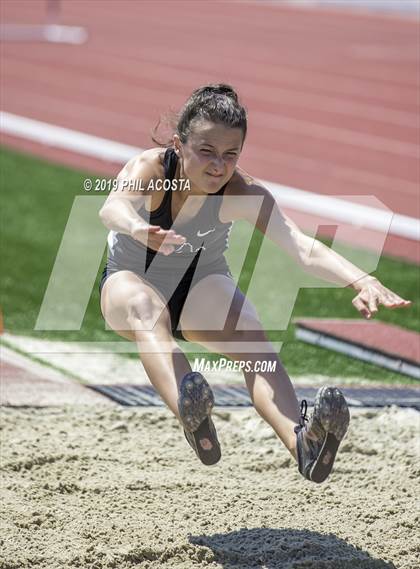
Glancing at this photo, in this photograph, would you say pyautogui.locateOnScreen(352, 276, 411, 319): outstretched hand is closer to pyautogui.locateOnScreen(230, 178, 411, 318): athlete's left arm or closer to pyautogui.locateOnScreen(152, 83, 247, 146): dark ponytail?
pyautogui.locateOnScreen(230, 178, 411, 318): athlete's left arm

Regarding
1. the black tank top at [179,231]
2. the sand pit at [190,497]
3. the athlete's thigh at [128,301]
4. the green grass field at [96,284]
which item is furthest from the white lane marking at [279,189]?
the athlete's thigh at [128,301]

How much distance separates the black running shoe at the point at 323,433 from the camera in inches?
139

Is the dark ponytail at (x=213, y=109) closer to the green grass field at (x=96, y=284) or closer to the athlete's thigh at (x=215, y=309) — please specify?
the athlete's thigh at (x=215, y=309)

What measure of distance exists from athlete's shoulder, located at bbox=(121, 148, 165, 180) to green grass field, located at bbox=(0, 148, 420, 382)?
2.46 metres

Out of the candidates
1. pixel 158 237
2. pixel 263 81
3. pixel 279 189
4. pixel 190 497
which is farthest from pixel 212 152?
→ pixel 263 81

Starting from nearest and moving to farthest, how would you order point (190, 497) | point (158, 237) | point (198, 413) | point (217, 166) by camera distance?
point (158, 237), point (198, 413), point (217, 166), point (190, 497)

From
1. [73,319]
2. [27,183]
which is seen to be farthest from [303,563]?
[27,183]

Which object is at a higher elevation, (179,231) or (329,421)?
(179,231)

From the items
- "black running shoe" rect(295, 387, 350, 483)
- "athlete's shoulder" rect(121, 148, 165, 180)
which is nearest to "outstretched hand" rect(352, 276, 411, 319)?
"black running shoe" rect(295, 387, 350, 483)

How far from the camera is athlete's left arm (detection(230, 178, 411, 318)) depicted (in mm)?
3744

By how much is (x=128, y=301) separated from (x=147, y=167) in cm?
49

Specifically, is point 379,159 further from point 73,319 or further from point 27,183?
point 73,319

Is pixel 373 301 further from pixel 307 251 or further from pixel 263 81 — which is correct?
pixel 263 81

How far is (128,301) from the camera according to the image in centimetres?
386
